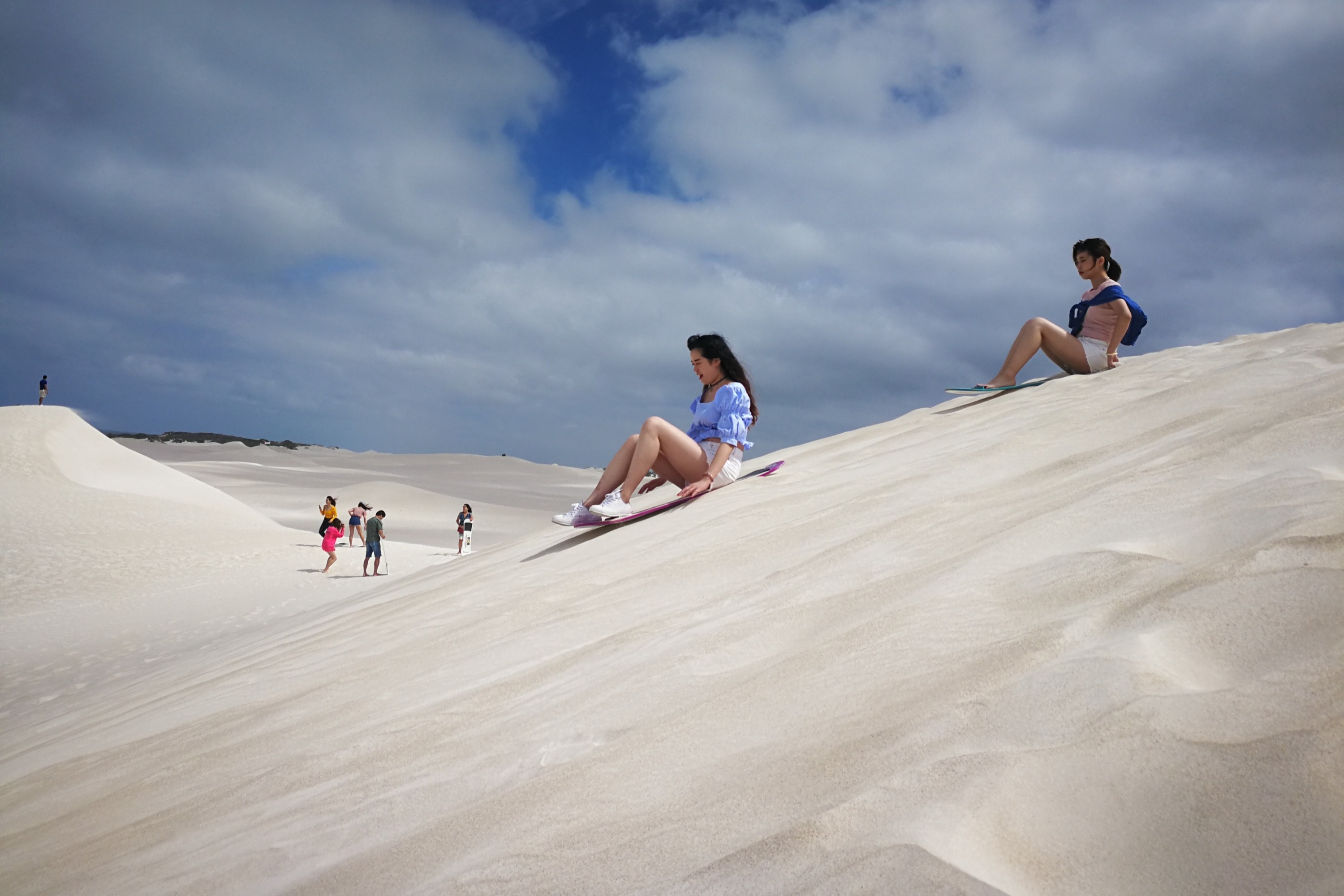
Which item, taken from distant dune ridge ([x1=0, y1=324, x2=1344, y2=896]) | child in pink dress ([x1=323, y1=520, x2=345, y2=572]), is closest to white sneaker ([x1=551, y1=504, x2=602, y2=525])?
distant dune ridge ([x1=0, y1=324, x2=1344, y2=896])

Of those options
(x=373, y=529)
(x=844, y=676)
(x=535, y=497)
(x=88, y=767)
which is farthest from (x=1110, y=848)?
(x=535, y=497)

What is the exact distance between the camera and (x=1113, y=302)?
6012 mm

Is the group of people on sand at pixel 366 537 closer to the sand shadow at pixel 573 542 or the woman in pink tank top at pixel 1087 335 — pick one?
the sand shadow at pixel 573 542

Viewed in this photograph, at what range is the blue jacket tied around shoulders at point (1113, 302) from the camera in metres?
6.02

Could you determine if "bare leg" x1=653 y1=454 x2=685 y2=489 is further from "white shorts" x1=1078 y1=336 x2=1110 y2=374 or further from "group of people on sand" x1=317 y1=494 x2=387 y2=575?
"group of people on sand" x1=317 y1=494 x2=387 y2=575

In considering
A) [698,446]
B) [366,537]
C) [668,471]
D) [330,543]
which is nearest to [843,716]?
[698,446]

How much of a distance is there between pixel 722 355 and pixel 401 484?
2948 centimetres

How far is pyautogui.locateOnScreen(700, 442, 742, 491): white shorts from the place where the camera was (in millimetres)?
4727

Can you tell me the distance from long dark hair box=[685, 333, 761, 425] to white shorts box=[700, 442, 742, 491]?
0.29m

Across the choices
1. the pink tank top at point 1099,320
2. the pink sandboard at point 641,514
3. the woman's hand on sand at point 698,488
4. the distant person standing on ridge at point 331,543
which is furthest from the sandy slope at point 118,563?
the pink tank top at point 1099,320

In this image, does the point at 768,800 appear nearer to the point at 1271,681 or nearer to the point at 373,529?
the point at 1271,681

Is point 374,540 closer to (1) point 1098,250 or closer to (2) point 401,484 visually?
(1) point 1098,250

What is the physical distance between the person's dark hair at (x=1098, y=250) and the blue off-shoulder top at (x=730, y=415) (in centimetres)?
314

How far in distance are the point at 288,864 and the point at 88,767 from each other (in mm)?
1470
